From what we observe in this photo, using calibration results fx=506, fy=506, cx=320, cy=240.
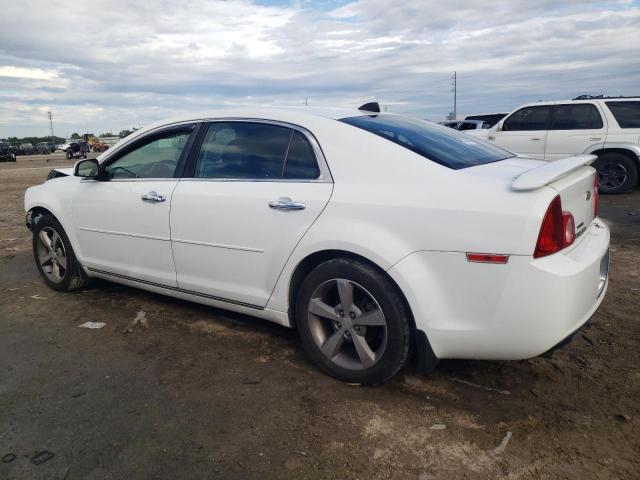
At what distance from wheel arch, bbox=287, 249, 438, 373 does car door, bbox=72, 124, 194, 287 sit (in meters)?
1.08

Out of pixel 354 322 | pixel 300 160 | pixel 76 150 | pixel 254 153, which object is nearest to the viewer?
pixel 354 322

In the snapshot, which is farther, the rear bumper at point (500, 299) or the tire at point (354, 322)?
the tire at point (354, 322)

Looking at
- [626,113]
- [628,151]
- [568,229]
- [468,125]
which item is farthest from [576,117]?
[568,229]

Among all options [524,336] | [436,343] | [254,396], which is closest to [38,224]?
[254,396]

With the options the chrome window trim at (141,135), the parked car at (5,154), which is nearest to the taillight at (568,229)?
the chrome window trim at (141,135)

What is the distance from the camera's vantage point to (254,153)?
3336 mm

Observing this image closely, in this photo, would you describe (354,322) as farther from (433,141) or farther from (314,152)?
(433,141)

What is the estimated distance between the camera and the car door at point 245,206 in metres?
3.01

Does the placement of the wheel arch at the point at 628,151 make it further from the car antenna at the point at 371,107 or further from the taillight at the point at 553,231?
the taillight at the point at 553,231

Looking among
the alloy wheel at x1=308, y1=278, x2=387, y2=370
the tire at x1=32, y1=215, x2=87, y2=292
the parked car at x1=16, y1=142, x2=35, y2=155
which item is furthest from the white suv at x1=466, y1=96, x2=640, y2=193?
the parked car at x1=16, y1=142, x2=35, y2=155

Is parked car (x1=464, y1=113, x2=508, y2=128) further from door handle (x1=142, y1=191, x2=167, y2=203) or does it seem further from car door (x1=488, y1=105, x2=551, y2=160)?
door handle (x1=142, y1=191, x2=167, y2=203)

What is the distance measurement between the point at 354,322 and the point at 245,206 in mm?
1003

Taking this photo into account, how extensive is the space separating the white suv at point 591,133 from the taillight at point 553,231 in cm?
870

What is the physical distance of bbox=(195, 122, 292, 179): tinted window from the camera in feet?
10.6
